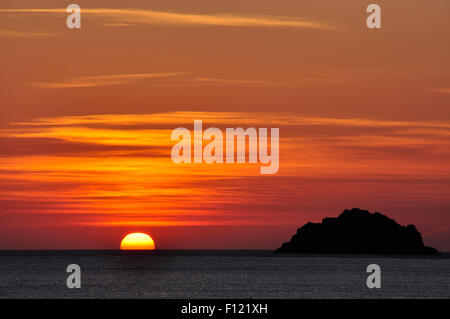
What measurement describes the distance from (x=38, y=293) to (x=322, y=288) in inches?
1482

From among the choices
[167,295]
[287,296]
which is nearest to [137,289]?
[167,295]

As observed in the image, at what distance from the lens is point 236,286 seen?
119188mm
